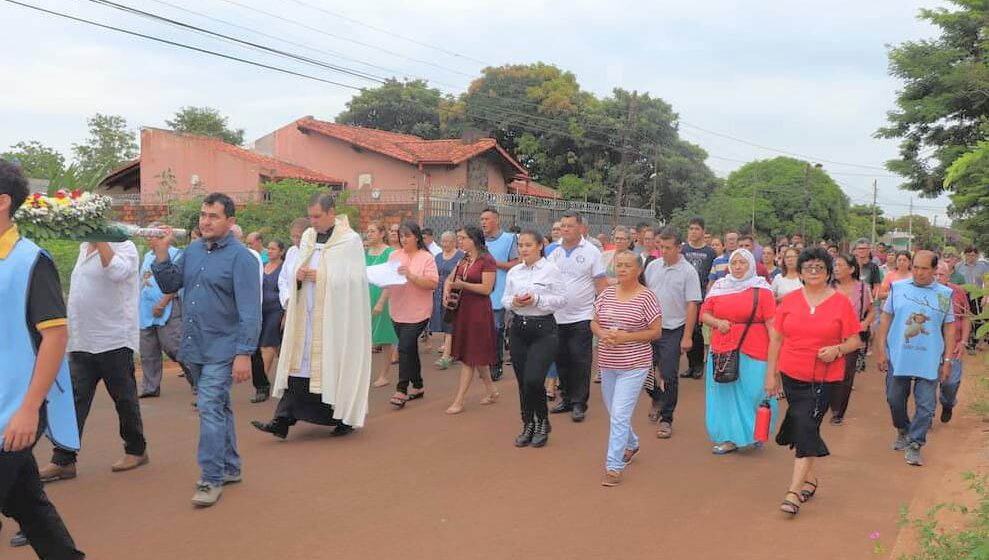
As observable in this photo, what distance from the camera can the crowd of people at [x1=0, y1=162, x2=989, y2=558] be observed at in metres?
3.66

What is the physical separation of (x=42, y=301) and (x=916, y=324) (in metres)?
6.45

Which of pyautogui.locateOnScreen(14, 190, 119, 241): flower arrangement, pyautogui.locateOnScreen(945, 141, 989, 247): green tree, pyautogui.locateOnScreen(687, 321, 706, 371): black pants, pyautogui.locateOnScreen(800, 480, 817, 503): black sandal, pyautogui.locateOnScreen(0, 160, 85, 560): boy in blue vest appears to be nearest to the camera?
pyautogui.locateOnScreen(945, 141, 989, 247): green tree

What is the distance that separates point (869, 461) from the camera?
22.9 feet

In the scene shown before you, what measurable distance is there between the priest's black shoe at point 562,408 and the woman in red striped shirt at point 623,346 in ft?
7.06

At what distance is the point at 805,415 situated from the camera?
18.2ft

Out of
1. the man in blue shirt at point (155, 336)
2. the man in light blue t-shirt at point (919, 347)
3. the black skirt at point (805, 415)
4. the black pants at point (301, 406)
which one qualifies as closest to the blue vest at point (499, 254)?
the man in blue shirt at point (155, 336)

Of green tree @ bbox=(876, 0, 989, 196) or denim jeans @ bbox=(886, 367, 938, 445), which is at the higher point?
green tree @ bbox=(876, 0, 989, 196)

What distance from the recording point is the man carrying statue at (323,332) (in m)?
6.96

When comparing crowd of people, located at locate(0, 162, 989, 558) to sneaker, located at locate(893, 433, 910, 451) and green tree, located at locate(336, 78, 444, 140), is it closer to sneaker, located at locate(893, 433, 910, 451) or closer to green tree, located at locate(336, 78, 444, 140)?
sneaker, located at locate(893, 433, 910, 451)

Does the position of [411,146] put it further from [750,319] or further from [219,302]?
[219,302]

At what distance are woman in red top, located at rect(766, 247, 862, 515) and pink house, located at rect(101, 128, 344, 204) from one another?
79.6 ft

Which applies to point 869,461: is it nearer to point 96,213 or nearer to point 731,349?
point 731,349

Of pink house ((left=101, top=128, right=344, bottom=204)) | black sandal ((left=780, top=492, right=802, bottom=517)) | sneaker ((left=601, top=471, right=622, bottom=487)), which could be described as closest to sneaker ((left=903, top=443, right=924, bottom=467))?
black sandal ((left=780, top=492, right=802, bottom=517))

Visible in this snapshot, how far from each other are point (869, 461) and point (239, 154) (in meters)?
26.3
